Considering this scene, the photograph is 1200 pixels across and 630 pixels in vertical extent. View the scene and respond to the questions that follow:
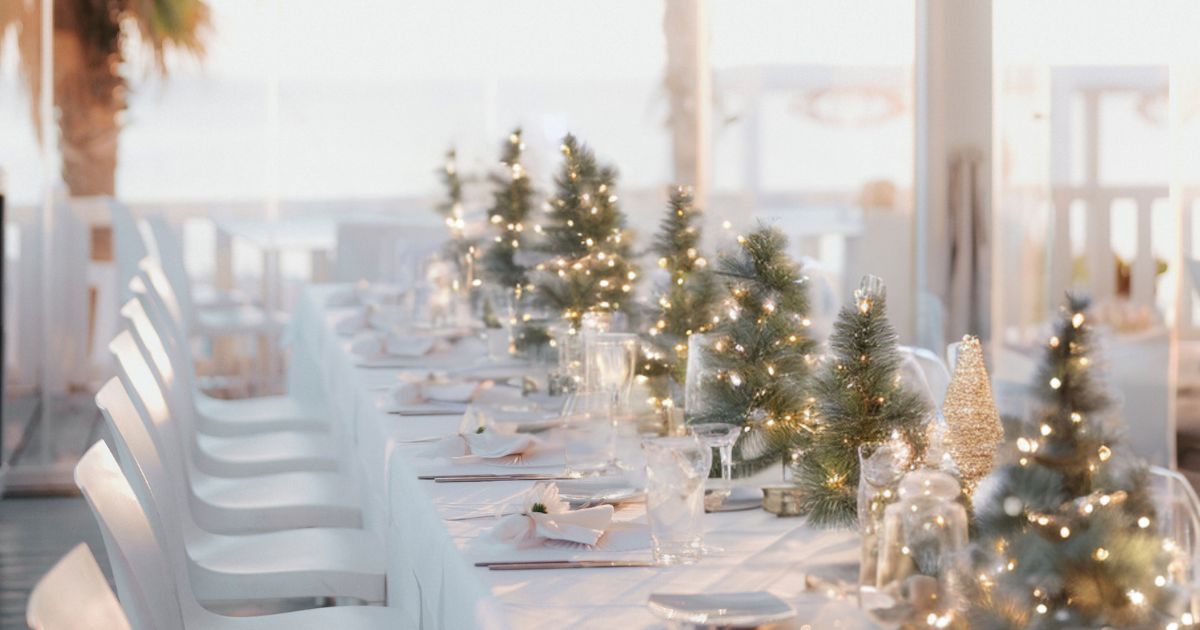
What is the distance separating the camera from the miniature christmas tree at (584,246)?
3328 mm

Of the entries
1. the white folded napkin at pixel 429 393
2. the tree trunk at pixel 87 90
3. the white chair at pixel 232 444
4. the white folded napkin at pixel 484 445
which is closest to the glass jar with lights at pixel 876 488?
the white folded napkin at pixel 484 445

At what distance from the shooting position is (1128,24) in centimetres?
521

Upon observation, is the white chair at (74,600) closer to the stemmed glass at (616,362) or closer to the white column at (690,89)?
the stemmed glass at (616,362)

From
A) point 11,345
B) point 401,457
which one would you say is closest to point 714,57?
point 11,345

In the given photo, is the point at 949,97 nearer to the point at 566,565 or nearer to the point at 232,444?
the point at 232,444

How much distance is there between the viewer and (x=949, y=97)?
210 inches

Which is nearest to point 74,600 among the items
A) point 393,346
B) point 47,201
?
point 393,346

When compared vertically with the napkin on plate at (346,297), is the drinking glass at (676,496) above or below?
below

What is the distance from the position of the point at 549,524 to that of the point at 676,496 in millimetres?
177

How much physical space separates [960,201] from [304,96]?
3.32m

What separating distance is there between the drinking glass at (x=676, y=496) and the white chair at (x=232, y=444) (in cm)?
162

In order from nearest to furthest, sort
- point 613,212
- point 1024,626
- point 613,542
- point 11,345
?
point 1024,626, point 613,542, point 613,212, point 11,345

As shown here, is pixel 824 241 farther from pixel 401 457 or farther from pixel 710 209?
pixel 401 457

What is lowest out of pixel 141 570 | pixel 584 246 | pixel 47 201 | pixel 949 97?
pixel 141 570
